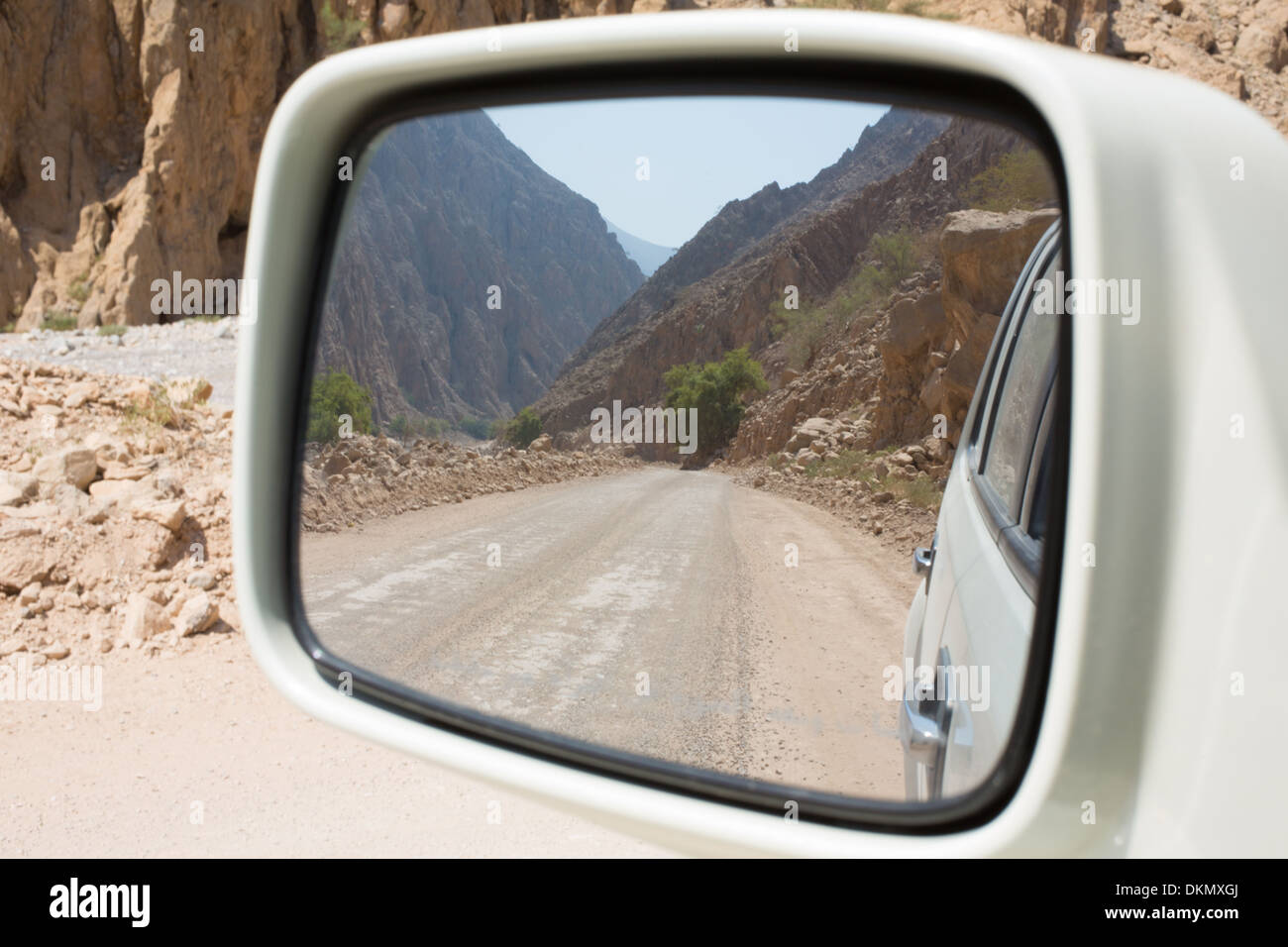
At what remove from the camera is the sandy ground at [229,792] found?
3.83 m

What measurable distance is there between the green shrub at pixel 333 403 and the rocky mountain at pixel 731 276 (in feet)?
1.31

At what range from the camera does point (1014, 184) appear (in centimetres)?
122

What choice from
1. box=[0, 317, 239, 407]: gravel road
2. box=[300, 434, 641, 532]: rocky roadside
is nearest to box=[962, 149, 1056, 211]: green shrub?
box=[300, 434, 641, 532]: rocky roadside

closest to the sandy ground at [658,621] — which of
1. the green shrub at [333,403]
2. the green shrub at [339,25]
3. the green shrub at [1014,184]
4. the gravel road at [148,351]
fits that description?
the green shrub at [333,403]

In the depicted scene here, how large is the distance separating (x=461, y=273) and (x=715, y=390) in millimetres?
1322

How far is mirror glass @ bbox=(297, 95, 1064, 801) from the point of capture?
4.38 ft

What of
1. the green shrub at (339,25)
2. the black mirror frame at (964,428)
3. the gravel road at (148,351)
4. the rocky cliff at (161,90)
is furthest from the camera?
the green shrub at (339,25)

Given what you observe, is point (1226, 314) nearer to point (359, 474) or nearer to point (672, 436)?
point (672, 436)

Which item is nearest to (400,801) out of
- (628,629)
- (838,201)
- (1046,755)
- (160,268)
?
(628,629)

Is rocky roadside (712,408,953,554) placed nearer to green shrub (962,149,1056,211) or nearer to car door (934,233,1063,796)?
car door (934,233,1063,796)

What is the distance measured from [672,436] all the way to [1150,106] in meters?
0.81

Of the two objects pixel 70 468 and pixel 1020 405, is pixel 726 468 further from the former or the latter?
pixel 70 468

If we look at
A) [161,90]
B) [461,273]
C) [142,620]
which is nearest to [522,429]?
[461,273]

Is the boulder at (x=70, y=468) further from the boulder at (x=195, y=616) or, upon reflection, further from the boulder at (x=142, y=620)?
the boulder at (x=195, y=616)
